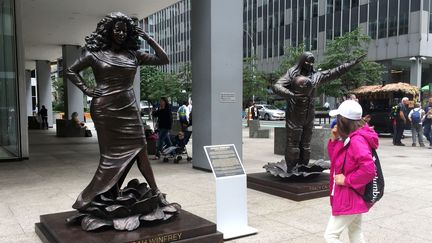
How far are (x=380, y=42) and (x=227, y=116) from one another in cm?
3126

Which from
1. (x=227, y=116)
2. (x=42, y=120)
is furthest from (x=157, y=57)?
(x=42, y=120)

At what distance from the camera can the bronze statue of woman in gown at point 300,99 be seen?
733 cm

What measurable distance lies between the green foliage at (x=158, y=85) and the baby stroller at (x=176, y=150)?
87.3 feet

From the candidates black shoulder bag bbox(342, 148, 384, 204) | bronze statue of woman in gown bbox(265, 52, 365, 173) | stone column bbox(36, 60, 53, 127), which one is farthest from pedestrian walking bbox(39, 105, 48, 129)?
black shoulder bag bbox(342, 148, 384, 204)

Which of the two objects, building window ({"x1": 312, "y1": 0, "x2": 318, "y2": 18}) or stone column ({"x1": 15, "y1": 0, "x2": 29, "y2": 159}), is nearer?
stone column ({"x1": 15, "y1": 0, "x2": 29, "y2": 159})

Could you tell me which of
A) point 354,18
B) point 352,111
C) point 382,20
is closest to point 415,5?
point 382,20

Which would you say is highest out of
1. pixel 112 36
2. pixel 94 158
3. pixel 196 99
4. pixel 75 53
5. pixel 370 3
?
pixel 370 3

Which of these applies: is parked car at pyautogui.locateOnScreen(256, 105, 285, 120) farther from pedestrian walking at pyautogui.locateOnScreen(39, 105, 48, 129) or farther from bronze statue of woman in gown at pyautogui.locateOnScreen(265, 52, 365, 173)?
bronze statue of woman in gown at pyautogui.locateOnScreen(265, 52, 365, 173)

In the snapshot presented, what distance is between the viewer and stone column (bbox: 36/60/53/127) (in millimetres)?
30500

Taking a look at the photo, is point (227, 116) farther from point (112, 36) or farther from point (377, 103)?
point (377, 103)

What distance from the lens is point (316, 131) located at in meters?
12.4

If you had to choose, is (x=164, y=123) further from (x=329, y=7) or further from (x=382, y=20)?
(x=329, y=7)

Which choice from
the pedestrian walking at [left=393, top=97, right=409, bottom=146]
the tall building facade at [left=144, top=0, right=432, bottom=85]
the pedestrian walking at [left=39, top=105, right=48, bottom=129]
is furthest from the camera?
the tall building facade at [left=144, top=0, right=432, bottom=85]

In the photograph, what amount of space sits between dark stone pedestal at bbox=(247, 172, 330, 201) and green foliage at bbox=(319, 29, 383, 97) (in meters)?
16.5
